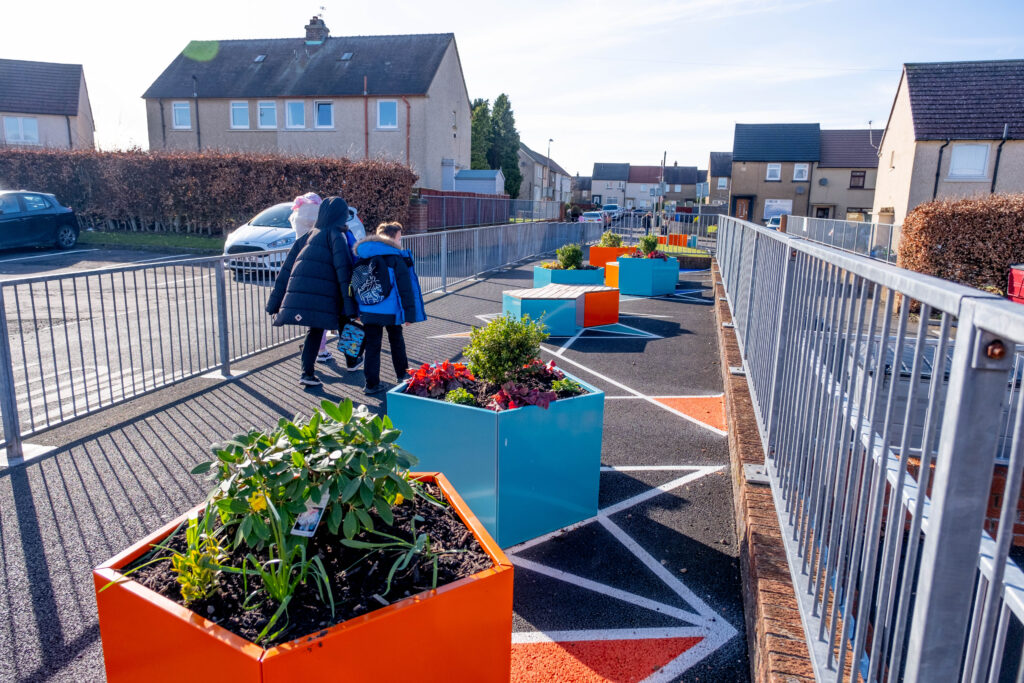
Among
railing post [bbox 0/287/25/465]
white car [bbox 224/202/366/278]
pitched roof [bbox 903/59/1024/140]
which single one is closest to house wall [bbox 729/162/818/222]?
pitched roof [bbox 903/59/1024/140]

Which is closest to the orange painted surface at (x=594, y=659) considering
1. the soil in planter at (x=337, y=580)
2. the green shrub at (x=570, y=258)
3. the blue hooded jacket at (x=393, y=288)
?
the soil in planter at (x=337, y=580)

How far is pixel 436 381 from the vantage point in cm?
428

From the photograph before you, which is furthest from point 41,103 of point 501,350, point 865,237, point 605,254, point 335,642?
point 335,642

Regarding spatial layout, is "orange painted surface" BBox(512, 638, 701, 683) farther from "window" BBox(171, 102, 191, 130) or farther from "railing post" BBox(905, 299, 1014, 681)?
"window" BBox(171, 102, 191, 130)

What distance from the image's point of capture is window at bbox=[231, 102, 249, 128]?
3469 cm

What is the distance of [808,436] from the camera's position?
2.75 meters

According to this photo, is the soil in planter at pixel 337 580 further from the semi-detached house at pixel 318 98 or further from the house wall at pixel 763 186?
the house wall at pixel 763 186

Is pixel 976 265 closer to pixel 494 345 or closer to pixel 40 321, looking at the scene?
pixel 494 345

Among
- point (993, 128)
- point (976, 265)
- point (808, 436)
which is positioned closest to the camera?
point (808, 436)

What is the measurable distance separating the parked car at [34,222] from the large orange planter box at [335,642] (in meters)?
20.4

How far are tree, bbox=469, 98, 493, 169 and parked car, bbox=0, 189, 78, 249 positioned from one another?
104 ft

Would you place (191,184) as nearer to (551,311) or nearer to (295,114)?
(295,114)

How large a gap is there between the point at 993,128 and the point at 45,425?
3228cm

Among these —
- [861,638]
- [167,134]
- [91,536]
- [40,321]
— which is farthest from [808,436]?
[167,134]
